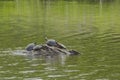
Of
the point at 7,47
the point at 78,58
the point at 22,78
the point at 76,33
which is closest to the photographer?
the point at 22,78

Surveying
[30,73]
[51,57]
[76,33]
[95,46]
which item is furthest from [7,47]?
[76,33]

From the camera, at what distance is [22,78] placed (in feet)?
88.1

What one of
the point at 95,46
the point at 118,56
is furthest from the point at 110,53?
the point at 95,46

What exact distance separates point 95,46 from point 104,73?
12603mm

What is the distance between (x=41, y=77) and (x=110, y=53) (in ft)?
36.3

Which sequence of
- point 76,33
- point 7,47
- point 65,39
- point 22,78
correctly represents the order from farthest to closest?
point 76,33 < point 65,39 < point 7,47 < point 22,78

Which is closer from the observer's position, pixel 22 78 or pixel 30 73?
pixel 22 78

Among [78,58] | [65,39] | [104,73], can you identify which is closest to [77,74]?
[104,73]

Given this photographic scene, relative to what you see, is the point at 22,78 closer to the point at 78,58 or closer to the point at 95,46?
the point at 78,58

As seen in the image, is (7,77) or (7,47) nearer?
(7,77)

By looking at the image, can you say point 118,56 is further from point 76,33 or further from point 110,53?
point 76,33

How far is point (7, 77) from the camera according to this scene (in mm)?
27172

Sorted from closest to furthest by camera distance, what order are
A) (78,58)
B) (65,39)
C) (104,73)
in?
1. (104,73)
2. (78,58)
3. (65,39)

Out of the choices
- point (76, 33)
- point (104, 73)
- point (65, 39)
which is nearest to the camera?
point (104, 73)
